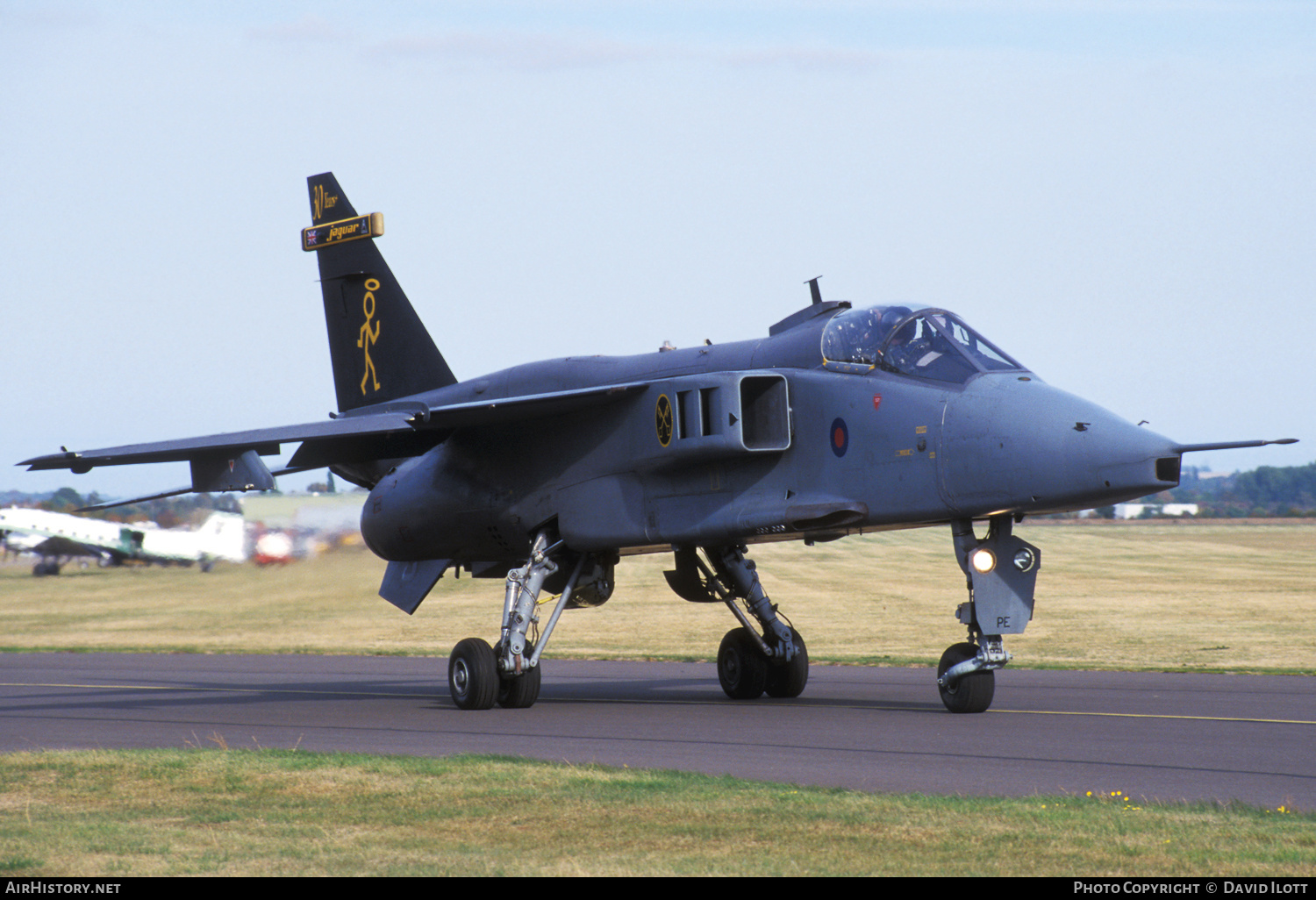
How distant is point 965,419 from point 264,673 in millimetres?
14582

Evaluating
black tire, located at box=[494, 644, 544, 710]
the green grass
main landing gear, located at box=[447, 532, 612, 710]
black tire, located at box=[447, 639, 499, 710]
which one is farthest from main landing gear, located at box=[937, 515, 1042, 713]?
black tire, located at box=[447, 639, 499, 710]

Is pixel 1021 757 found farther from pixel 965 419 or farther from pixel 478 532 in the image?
pixel 478 532

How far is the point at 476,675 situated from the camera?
15.6m

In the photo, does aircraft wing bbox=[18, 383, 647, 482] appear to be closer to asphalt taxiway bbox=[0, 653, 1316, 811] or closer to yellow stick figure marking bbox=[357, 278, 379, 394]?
asphalt taxiway bbox=[0, 653, 1316, 811]

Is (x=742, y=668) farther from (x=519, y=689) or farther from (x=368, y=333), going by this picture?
(x=368, y=333)

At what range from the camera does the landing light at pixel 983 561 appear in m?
13.1

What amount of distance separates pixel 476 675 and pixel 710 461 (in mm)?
3576

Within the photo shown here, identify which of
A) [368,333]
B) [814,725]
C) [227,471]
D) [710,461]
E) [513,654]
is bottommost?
[814,725]

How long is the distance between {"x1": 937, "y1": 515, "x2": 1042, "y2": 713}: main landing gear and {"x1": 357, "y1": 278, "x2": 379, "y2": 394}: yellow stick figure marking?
9680mm

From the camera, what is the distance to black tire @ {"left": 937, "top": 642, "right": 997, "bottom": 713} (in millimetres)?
13602

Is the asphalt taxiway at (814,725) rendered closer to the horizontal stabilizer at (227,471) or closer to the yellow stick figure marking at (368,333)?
the horizontal stabilizer at (227,471)

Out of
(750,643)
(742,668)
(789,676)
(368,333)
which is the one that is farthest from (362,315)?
(789,676)

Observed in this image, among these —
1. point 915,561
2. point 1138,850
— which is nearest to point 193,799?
point 1138,850

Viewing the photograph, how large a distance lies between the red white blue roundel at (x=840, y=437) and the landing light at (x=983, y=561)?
166 cm
